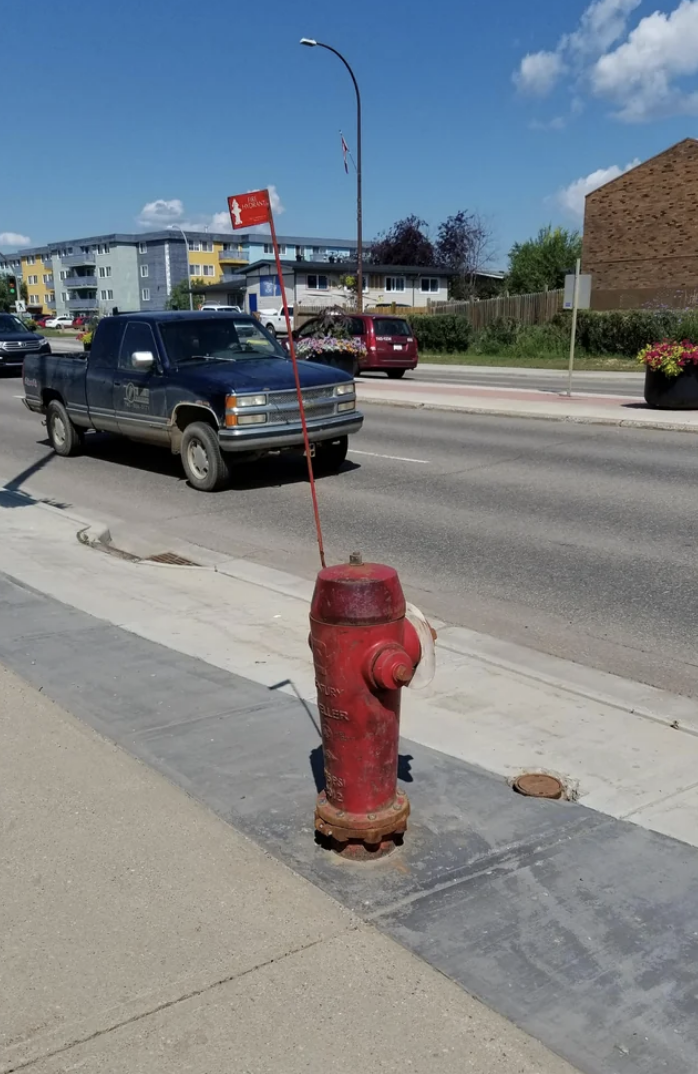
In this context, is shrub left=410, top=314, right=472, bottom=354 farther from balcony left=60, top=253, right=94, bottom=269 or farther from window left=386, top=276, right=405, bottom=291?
balcony left=60, top=253, right=94, bottom=269

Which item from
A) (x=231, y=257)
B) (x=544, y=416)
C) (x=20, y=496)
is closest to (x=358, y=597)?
(x=20, y=496)

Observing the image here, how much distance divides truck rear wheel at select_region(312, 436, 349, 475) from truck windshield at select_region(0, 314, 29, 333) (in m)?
20.1

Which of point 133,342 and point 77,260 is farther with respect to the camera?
point 77,260

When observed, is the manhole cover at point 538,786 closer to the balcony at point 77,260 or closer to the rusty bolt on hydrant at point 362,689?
the rusty bolt on hydrant at point 362,689

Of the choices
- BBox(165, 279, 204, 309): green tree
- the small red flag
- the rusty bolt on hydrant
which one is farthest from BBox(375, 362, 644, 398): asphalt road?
BBox(165, 279, 204, 309): green tree

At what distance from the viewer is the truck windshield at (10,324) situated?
29272 millimetres

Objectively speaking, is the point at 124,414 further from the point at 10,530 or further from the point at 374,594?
the point at 374,594

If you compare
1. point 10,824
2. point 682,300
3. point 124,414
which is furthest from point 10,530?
point 682,300

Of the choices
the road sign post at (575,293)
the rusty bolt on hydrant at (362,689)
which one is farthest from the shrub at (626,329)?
the rusty bolt on hydrant at (362,689)

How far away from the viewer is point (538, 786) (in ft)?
12.6

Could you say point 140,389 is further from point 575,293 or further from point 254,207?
point 575,293

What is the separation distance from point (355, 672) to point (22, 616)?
3.58 metres

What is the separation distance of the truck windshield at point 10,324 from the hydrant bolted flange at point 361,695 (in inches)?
1119

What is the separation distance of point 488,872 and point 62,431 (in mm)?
11428
